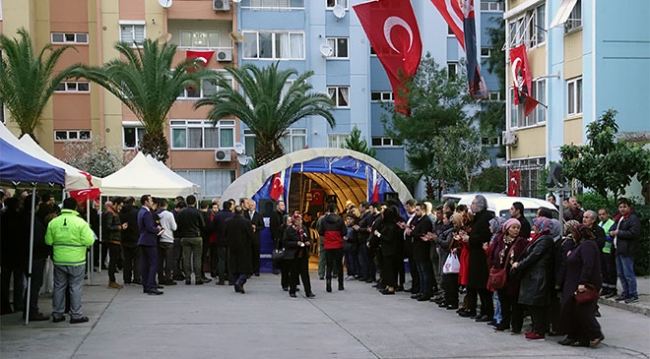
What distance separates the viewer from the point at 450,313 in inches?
→ 613

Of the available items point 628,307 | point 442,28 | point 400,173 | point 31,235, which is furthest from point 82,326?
point 442,28

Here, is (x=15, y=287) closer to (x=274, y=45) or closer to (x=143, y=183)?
(x=143, y=183)

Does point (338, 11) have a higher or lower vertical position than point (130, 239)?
higher

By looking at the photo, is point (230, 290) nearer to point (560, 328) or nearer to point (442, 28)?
point (560, 328)

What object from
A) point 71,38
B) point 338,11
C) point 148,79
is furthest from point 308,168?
point 71,38

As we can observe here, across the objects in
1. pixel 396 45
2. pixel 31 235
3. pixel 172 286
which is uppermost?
pixel 396 45

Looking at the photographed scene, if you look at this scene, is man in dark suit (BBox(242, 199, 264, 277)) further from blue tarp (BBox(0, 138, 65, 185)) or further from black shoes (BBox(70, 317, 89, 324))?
blue tarp (BBox(0, 138, 65, 185))

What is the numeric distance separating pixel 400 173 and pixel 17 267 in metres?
32.5

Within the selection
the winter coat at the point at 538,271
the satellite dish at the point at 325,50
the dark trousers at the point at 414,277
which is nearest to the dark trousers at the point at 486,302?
the winter coat at the point at 538,271

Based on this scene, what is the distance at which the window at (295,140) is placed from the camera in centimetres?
4800

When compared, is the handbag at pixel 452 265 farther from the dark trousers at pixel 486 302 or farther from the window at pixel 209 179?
the window at pixel 209 179

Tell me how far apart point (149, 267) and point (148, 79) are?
18005 mm

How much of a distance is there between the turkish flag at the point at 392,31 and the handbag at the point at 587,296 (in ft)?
81.1

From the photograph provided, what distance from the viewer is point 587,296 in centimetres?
1166
